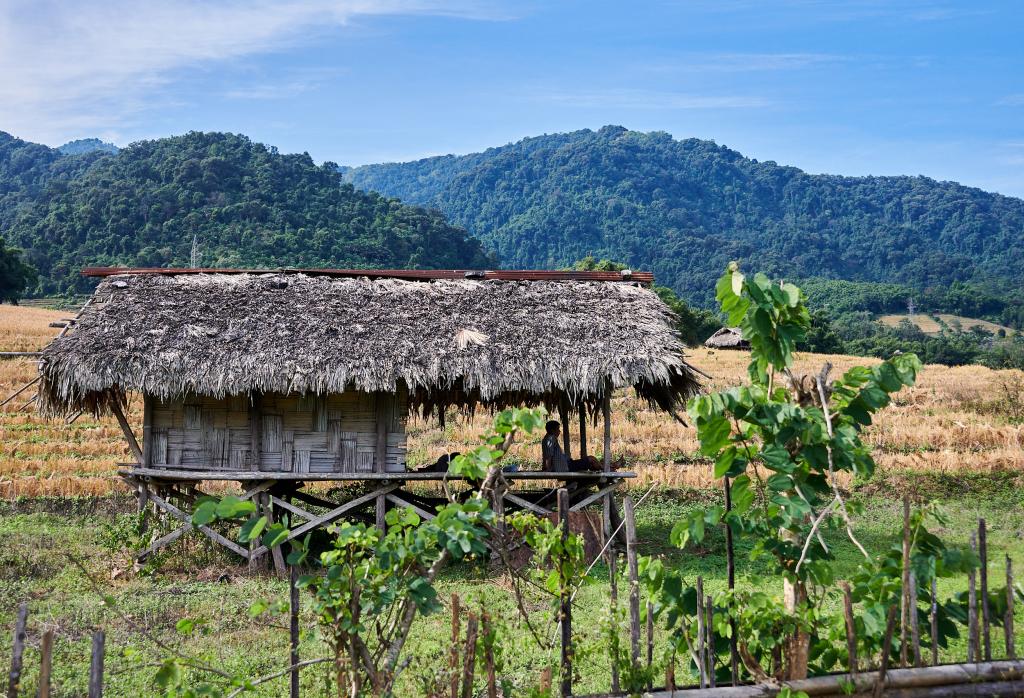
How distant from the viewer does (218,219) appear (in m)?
55.9

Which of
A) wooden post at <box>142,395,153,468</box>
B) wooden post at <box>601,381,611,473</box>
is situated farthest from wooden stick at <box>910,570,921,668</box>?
wooden post at <box>142,395,153,468</box>

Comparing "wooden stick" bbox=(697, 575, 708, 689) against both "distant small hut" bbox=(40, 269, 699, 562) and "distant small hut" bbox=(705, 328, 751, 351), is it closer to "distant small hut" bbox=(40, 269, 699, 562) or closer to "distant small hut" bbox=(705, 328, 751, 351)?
"distant small hut" bbox=(40, 269, 699, 562)

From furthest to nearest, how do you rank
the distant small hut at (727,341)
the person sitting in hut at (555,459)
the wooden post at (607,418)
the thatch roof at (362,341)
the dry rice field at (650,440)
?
the distant small hut at (727,341)
the dry rice field at (650,440)
the person sitting in hut at (555,459)
the wooden post at (607,418)
the thatch roof at (362,341)

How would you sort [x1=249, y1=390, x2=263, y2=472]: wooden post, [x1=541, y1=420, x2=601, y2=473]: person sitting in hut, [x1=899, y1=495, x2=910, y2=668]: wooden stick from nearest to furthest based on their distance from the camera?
[x1=899, y1=495, x2=910, y2=668]: wooden stick → [x1=249, y1=390, x2=263, y2=472]: wooden post → [x1=541, y1=420, x2=601, y2=473]: person sitting in hut

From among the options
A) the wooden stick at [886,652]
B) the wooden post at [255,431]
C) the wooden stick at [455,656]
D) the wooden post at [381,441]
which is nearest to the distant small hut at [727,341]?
the wooden post at [381,441]

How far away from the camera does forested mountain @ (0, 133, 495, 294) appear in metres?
52.0

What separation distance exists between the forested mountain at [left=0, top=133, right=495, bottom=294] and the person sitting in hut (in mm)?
39164

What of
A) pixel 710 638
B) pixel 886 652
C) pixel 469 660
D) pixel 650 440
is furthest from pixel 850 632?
pixel 650 440

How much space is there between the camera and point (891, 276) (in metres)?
103

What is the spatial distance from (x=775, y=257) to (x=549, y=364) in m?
98.8

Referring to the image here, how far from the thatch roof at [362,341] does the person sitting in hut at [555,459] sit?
1.84 feet

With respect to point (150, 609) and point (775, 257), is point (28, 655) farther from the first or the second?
point (775, 257)

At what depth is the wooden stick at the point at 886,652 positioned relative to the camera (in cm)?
449

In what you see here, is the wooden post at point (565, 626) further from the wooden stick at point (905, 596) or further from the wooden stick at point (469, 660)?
the wooden stick at point (905, 596)
